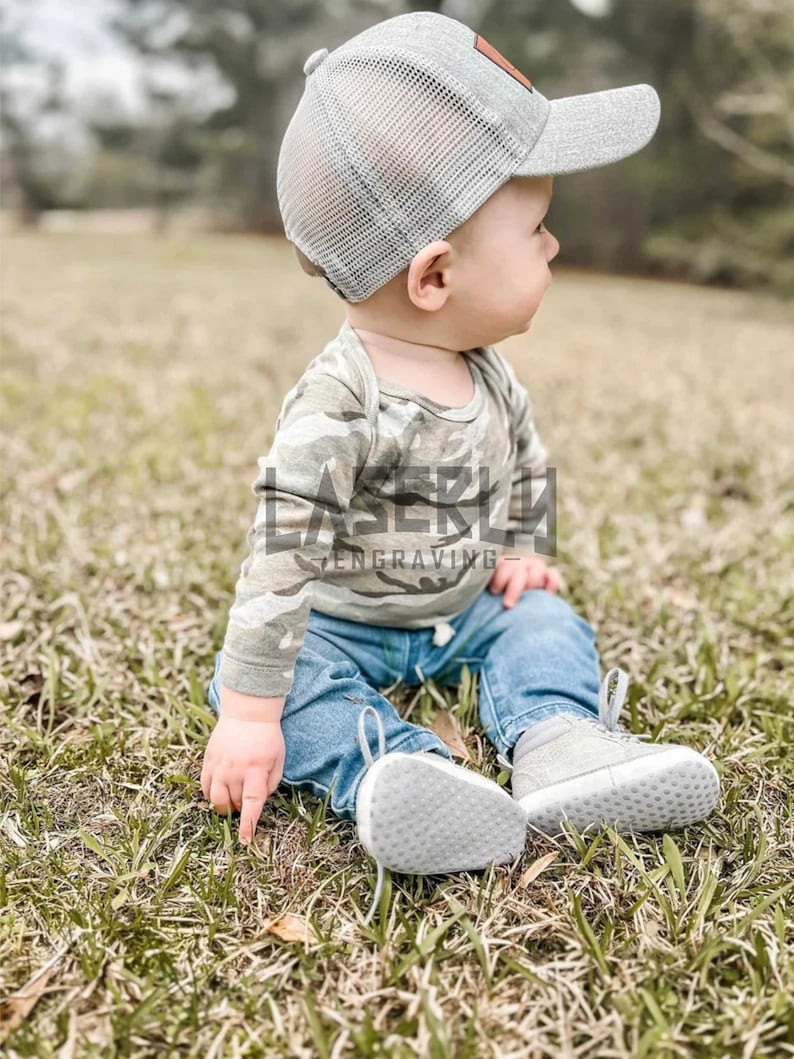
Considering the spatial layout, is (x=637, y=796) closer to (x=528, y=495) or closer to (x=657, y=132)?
(x=528, y=495)

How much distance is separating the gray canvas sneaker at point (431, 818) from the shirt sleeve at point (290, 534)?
0.72ft

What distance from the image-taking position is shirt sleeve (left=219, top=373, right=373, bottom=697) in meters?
1.36

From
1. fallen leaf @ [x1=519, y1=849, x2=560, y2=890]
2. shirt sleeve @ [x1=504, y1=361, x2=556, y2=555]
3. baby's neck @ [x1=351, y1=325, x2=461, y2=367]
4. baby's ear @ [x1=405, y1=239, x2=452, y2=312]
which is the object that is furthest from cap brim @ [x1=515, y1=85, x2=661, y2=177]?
fallen leaf @ [x1=519, y1=849, x2=560, y2=890]

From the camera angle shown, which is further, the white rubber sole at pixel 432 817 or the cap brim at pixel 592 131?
the cap brim at pixel 592 131

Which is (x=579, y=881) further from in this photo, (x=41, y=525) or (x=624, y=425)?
(x=624, y=425)

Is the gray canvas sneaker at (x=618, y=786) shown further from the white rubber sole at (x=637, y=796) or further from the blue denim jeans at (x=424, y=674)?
the blue denim jeans at (x=424, y=674)

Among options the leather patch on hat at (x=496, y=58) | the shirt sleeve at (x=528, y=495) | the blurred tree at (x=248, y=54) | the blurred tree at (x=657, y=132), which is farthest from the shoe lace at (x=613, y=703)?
the blurred tree at (x=248, y=54)

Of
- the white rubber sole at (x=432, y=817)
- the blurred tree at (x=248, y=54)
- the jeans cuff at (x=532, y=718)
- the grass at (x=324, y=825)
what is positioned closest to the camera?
the grass at (x=324, y=825)

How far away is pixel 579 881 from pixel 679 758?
21 centimetres

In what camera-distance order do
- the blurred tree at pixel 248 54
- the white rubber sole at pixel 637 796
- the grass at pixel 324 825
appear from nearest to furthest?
the grass at pixel 324 825
the white rubber sole at pixel 637 796
the blurred tree at pixel 248 54

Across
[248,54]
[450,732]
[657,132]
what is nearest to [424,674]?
[450,732]

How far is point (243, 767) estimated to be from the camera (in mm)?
1342

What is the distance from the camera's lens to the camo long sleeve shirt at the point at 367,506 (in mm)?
1381

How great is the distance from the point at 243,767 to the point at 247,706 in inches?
3.2
